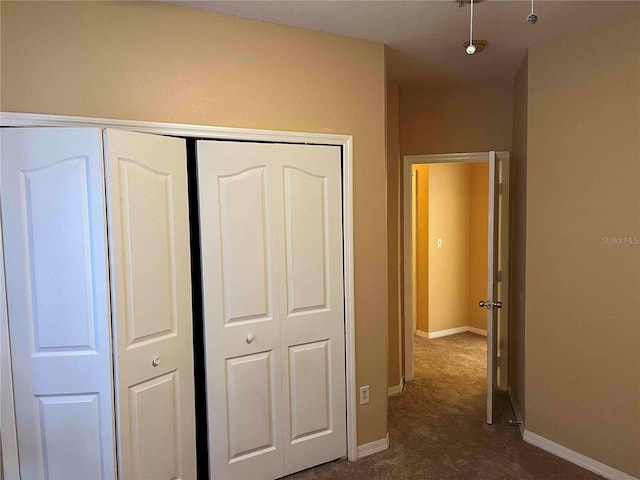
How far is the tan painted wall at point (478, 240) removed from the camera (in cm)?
578

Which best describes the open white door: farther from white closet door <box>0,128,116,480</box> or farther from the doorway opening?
white closet door <box>0,128,116,480</box>

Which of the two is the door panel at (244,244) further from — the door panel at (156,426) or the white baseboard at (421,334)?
the white baseboard at (421,334)

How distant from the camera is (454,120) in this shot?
13.6ft

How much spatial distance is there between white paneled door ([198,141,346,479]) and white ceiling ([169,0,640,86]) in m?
0.68

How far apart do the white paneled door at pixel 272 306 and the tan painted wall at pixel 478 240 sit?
134 inches

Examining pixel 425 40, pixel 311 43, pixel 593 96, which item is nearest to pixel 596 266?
pixel 593 96

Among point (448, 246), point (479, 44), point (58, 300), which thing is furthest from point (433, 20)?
point (448, 246)

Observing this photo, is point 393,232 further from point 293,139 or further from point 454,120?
point 293,139

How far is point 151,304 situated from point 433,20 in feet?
6.78

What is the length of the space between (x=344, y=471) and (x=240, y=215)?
1647 mm

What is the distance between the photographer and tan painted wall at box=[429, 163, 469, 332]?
5.64 m

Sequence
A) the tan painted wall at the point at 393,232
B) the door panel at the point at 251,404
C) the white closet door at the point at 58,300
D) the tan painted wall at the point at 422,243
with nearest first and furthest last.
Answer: the white closet door at the point at 58,300 → the door panel at the point at 251,404 → the tan painted wall at the point at 393,232 → the tan painted wall at the point at 422,243

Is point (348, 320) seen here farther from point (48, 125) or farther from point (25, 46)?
point (25, 46)

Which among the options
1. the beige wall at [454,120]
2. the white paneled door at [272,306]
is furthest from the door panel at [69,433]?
the beige wall at [454,120]
